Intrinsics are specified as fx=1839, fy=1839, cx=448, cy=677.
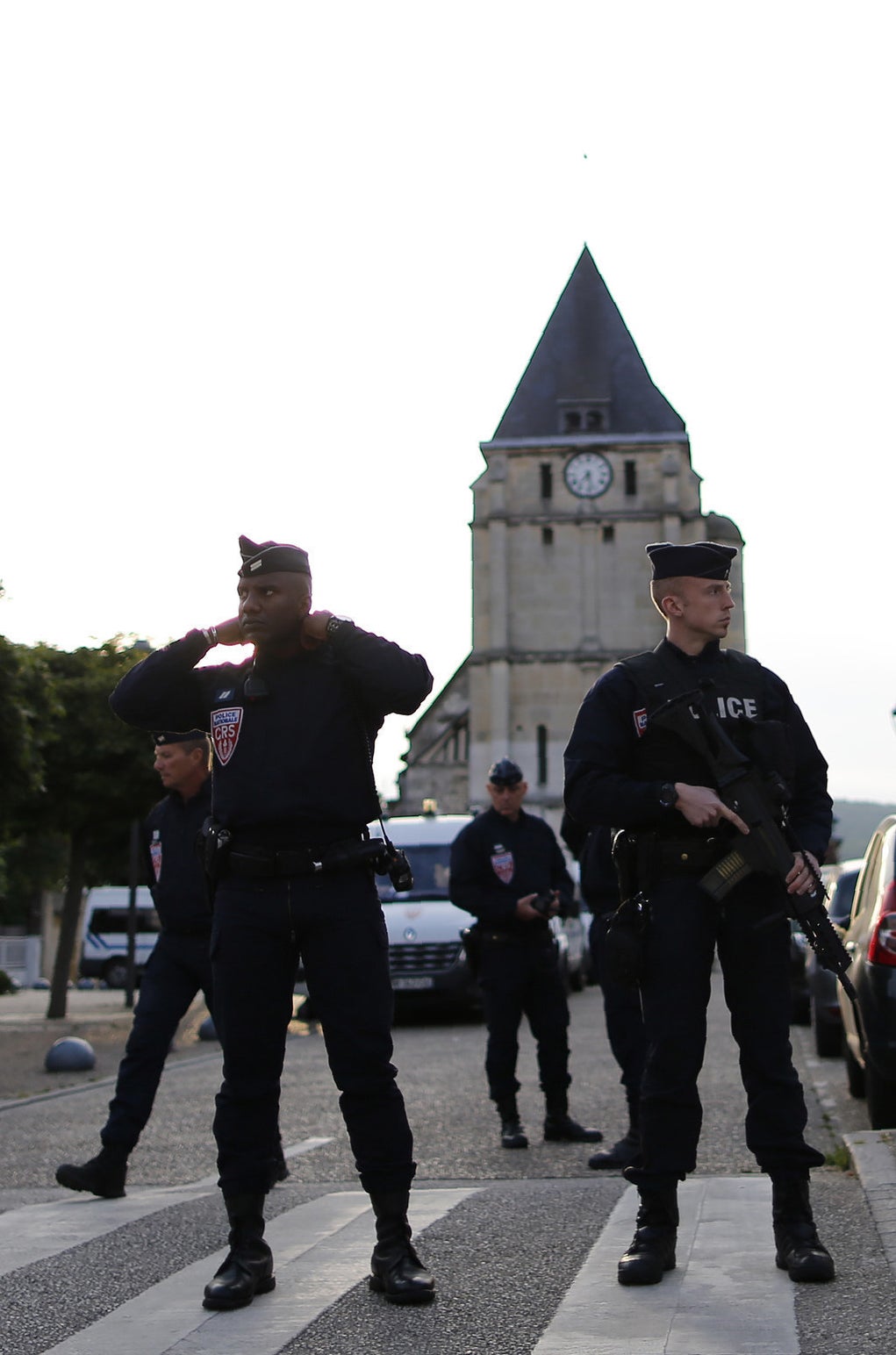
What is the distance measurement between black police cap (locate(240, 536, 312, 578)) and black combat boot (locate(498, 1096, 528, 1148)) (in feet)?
15.0

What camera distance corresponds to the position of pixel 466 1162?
8.27 m

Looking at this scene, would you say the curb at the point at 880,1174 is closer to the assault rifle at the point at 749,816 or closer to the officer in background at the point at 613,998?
the assault rifle at the point at 749,816

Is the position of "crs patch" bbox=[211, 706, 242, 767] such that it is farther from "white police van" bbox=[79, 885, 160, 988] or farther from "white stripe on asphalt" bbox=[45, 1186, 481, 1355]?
"white police van" bbox=[79, 885, 160, 988]

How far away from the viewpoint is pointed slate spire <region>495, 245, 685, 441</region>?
83.8 metres

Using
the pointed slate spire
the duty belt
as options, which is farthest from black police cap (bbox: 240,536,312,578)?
the pointed slate spire

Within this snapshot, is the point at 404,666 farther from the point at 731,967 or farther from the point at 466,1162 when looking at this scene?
the point at 466,1162

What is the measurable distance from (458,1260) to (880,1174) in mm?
1738

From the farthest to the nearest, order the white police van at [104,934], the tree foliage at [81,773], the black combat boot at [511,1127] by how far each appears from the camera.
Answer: the white police van at [104,934] → the tree foliage at [81,773] → the black combat boot at [511,1127]

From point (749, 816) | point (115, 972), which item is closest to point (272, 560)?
point (749, 816)

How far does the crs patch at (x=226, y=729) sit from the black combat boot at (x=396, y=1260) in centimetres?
125

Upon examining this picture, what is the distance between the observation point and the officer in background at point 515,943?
30.1 feet

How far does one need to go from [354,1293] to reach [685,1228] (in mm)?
1314

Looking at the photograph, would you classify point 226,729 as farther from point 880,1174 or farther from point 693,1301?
point 880,1174

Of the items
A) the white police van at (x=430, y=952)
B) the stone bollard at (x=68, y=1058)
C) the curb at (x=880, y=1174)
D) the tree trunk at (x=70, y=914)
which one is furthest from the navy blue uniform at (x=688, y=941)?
the tree trunk at (x=70, y=914)
